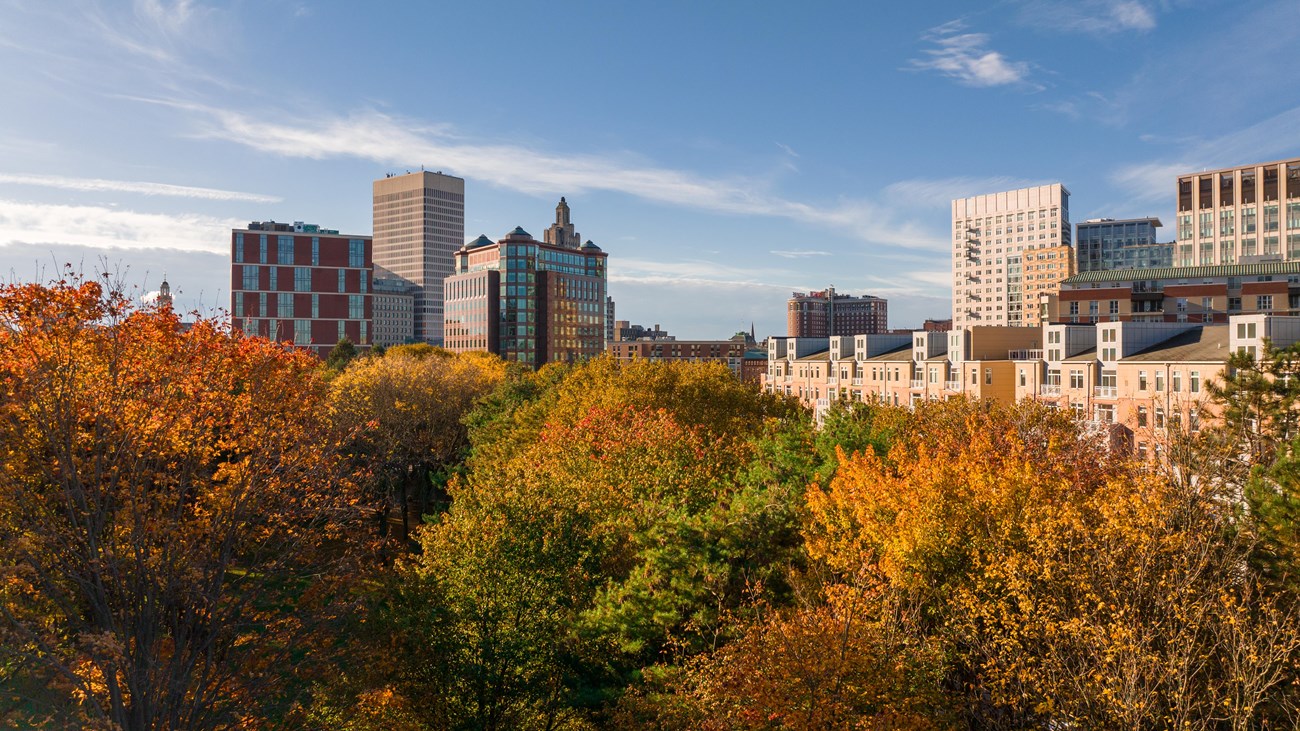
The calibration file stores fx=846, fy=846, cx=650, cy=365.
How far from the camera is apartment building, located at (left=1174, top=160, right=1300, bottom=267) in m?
145

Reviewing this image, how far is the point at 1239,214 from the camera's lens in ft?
508

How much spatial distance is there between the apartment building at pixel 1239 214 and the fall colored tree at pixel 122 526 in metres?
159

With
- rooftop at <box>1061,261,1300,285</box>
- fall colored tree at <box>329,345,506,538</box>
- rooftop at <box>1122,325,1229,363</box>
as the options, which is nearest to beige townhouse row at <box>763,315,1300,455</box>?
rooftop at <box>1122,325,1229,363</box>

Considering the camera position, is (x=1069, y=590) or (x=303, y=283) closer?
(x=1069, y=590)

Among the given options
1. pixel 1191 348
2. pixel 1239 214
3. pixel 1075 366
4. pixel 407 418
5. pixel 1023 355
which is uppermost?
pixel 1239 214

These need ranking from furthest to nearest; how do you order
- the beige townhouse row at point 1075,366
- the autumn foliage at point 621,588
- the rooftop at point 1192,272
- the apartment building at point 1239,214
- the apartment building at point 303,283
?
1. the apartment building at point 1239,214
2. the apartment building at point 303,283
3. the rooftop at point 1192,272
4. the beige townhouse row at point 1075,366
5. the autumn foliage at point 621,588

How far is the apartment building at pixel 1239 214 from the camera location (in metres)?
145

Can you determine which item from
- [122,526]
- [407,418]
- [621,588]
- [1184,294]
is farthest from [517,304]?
[621,588]

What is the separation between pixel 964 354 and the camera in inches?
3428

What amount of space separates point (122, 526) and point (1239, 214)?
182 m

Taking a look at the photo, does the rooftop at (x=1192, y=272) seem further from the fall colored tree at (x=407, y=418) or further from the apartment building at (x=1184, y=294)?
the fall colored tree at (x=407, y=418)

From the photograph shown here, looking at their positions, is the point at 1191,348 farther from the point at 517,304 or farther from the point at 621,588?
the point at 517,304

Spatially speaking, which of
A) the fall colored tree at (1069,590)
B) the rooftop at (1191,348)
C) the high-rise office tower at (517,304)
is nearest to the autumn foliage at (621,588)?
the fall colored tree at (1069,590)

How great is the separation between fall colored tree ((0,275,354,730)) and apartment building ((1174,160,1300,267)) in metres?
159
